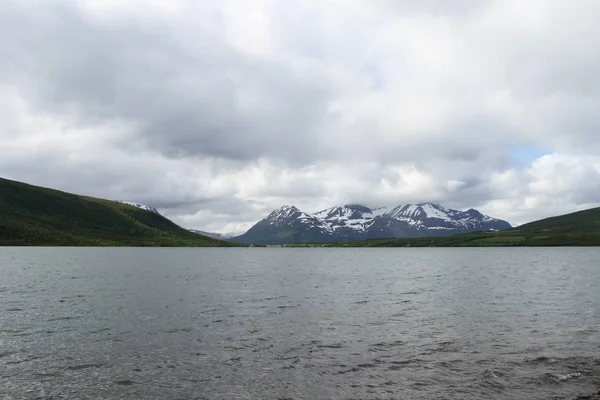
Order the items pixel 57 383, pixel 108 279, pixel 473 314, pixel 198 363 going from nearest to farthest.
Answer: pixel 57 383, pixel 198 363, pixel 473 314, pixel 108 279

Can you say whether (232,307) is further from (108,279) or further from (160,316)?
(108,279)

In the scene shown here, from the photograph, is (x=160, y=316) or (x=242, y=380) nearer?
(x=242, y=380)

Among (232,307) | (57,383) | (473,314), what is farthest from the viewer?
(232,307)

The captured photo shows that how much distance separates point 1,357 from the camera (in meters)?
30.0

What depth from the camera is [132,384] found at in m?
25.4

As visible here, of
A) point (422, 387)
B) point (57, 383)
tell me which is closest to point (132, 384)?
point (57, 383)

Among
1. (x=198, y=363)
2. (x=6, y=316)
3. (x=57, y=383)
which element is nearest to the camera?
(x=57, y=383)

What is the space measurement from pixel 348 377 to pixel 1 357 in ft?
82.3

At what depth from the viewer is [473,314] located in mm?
50969

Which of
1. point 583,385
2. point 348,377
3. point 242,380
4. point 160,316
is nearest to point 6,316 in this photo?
point 160,316

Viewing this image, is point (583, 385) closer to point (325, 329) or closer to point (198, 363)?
point (325, 329)

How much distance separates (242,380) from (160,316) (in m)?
24.8

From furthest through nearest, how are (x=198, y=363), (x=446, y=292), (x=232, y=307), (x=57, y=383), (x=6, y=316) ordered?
(x=446, y=292) < (x=232, y=307) < (x=6, y=316) < (x=198, y=363) < (x=57, y=383)

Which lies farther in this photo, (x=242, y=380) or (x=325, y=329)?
(x=325, y=329)
